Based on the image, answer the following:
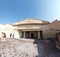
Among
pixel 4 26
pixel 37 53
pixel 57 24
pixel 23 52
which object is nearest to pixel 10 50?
pixel 23 52

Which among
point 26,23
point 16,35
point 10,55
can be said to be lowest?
point 10,55

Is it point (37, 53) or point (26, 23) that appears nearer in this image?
point (37, 53)

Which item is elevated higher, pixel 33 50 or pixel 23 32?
pixel 23 32

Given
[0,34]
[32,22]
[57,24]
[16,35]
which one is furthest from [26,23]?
[57,24]

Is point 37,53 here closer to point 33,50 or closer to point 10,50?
point 33,50

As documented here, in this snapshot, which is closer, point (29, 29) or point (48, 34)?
point (48, 34)

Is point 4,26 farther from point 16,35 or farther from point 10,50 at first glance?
point 10,50

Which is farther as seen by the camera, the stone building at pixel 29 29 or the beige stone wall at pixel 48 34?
the stone building at pixel 29 29

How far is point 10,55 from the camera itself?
19.9 m

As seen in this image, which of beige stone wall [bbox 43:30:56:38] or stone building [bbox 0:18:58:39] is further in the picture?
stone building [bbox 0:18:58:39]

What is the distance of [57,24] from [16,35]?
35.7 ft

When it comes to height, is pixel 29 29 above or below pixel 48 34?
above

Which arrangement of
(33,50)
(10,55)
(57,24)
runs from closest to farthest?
(10,55), (33,50), (57,24)

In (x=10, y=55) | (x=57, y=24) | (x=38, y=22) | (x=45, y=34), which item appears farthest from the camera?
(x=38, y=22)
